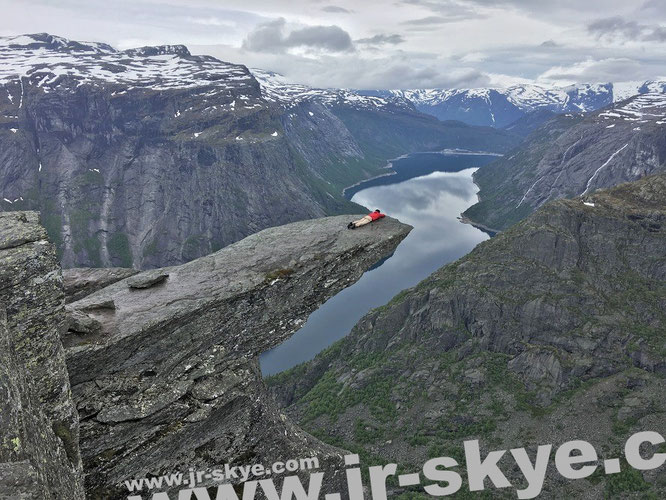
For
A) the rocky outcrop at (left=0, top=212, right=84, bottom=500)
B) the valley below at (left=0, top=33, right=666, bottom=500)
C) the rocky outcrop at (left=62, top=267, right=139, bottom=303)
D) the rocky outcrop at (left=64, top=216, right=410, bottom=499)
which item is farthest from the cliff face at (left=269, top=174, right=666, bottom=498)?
the rocky outcrop at (left=0, top=212, right=84, bottom=500)

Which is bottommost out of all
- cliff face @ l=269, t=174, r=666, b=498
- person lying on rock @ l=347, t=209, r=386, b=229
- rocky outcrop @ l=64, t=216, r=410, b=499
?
cliff face @ l=269, t=174, r=666, b=498

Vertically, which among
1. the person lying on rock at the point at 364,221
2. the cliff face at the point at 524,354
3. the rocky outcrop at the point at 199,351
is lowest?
the cliff face at the point at 524,354

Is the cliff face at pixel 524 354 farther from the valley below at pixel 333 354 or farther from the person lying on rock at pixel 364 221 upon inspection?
the person lying on rock at pixel 364 221

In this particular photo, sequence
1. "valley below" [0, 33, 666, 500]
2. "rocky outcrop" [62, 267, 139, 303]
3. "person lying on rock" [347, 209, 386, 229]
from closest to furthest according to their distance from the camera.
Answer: "valley below" [0, 33, 666, 500]
"rocky outcrop" [62, 267, 139, 303]
"person lying on rock" [347, 209, 386, 229]

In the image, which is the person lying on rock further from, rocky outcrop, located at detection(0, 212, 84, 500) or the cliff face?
the cliff face

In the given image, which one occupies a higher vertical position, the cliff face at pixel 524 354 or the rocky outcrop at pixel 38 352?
the rocky outcrop at pixel 38 352

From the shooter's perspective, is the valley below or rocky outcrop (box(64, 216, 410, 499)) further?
rocky outcrop (box(64, 216, 410, 499))

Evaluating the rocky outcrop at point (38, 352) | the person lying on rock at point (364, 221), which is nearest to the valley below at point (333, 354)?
the rocky outcrop at point (38, 352)
